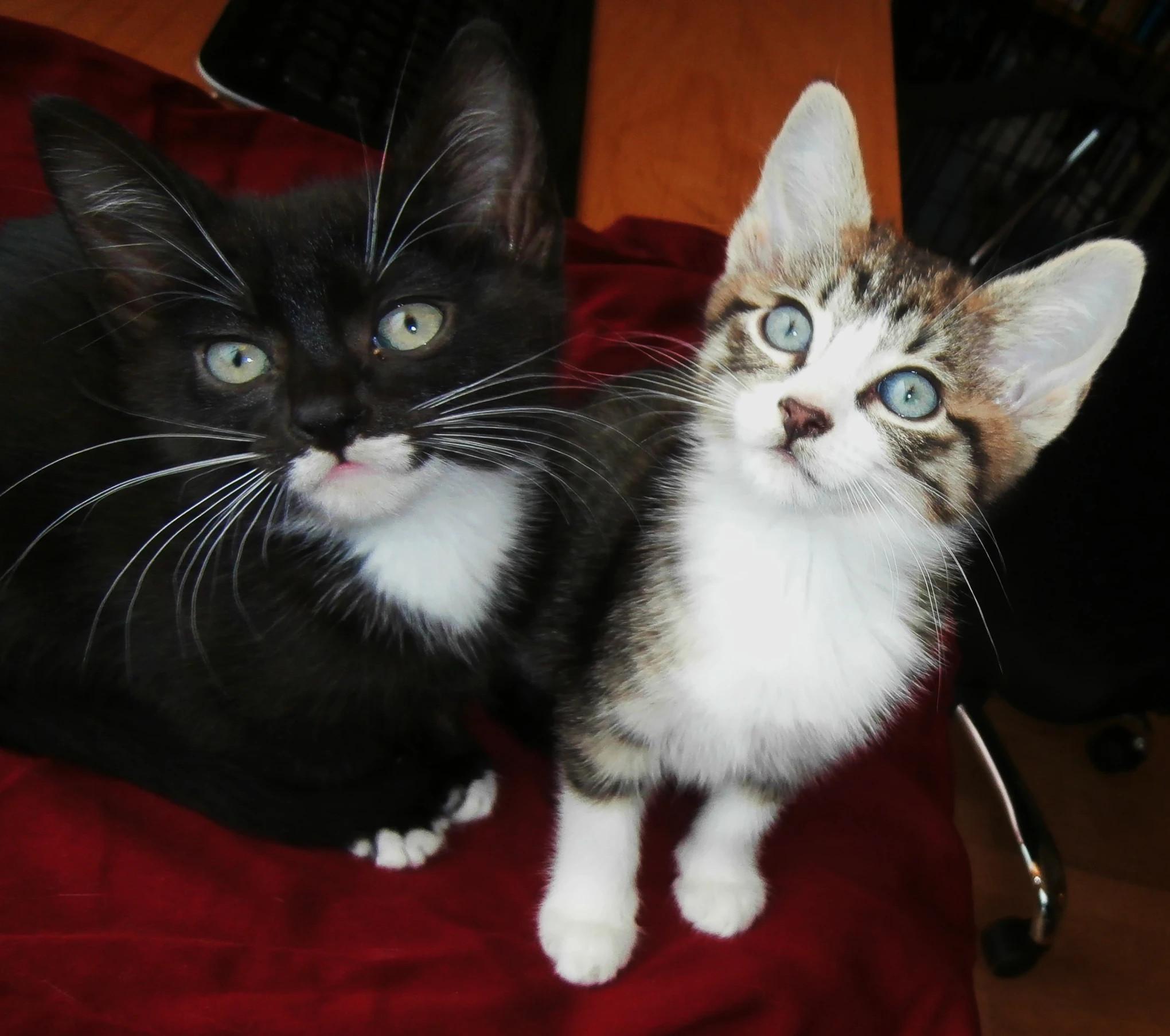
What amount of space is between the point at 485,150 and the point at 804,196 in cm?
31

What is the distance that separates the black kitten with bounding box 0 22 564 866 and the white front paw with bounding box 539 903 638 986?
0.50ft

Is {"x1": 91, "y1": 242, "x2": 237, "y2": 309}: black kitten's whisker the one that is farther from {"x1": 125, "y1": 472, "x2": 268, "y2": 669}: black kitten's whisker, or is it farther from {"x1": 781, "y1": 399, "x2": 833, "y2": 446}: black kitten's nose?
{"x1": 781, "y1": 399, "x2": 833, "y2": 446}: black kitten's nose

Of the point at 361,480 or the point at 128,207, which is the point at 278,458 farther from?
the point at 128,207

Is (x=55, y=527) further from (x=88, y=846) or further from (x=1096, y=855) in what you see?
(x=1096, y=855)

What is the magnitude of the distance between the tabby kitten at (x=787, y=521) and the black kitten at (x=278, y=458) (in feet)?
0.47

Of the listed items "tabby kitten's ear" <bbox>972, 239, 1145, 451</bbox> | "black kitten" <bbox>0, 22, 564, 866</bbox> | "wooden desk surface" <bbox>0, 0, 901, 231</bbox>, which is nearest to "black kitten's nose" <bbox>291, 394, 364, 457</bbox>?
"black kitten" <bbox>0, 22, 564, 866</bbox>

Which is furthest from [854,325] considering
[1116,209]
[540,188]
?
[1116,209]

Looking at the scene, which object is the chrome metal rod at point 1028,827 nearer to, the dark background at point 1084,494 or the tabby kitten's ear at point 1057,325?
the dark background at point 1084,494

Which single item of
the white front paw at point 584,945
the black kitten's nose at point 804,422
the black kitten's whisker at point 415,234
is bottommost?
the white front paw at point 584,945

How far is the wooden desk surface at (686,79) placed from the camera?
1.45m

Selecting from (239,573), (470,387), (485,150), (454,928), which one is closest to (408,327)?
(470,387)

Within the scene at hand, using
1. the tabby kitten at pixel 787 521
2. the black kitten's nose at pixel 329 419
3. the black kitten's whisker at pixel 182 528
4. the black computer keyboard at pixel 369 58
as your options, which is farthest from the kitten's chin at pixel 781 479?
the black computer keyboard at pixel 369 58

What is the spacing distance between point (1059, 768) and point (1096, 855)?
181mm

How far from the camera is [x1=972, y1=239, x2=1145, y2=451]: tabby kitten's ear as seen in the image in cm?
69
